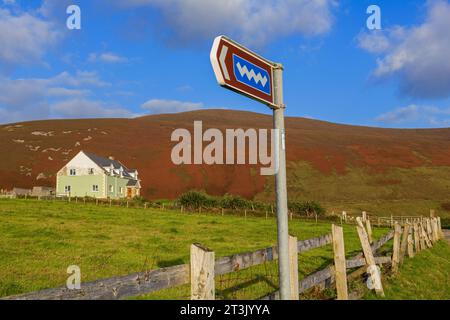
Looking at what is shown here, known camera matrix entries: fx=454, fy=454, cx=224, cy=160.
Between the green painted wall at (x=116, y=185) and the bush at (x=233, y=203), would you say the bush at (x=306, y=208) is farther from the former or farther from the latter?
the green painted wall at (x=116, y=185)

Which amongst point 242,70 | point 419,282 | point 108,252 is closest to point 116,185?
point 108,252

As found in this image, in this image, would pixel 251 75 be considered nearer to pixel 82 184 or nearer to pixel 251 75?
pixel 251 75

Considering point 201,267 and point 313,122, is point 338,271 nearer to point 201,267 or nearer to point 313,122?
point 201,267

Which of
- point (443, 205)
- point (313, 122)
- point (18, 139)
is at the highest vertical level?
point (313, 122)

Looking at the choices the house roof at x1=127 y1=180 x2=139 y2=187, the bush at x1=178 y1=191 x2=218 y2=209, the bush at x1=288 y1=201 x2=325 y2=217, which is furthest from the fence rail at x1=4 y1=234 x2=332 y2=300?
the house roof at x1=127 y1=180 x2=139 y2=187

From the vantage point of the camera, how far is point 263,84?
4754 millimetres

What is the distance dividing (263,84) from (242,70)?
414 millimetres

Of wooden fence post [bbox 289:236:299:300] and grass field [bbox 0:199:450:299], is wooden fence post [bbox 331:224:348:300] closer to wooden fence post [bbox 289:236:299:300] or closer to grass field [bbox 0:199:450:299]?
grass field [bbox 0:199:450:299]

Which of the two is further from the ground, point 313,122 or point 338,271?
point 313,122

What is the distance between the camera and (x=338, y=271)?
26.7 feet

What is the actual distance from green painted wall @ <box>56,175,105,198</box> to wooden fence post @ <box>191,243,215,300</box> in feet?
196

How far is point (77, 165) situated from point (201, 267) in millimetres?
62549
